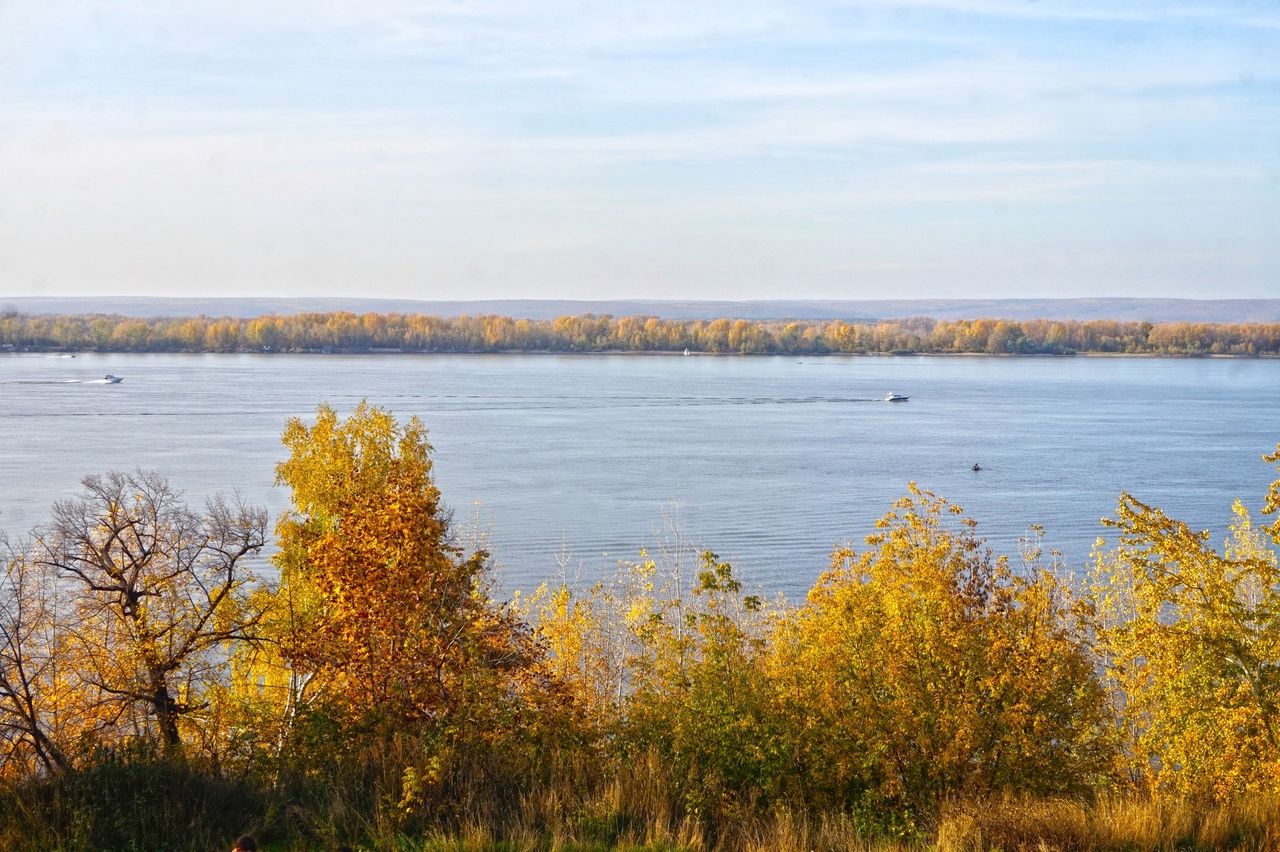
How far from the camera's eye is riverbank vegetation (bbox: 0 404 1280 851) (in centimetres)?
851

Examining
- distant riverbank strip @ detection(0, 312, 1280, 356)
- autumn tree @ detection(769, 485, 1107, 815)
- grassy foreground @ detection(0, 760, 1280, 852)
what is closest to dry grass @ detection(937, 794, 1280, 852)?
grassy foreground @ detection(0, 760, 1280, 852)

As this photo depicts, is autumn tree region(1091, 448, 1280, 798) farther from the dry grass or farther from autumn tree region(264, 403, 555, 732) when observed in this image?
autumn tree region(264, 403, 555, 732)

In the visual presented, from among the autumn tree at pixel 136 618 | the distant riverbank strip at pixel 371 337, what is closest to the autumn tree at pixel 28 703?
the autumn tree at pixel 136 618

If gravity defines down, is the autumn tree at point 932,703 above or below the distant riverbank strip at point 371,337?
below

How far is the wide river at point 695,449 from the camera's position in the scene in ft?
134

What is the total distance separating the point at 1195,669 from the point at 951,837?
4.43 m

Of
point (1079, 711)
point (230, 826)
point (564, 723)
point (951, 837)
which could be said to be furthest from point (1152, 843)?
point (230, 826)

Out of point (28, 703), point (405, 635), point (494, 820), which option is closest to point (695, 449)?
point (405, 635)

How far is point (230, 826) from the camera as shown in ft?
28.1

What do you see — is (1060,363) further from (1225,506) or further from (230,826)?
(230,826)

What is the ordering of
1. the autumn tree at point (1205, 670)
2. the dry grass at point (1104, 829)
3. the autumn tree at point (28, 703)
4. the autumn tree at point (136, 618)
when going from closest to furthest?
the dry grass at point (1104, 829), the autumn tree at point (28, 703), the autumn tree at point (1205, 670), the autumn tree at point (136, 618)

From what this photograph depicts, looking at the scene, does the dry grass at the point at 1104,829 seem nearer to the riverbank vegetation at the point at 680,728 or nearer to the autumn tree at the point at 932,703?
the riverbank vegetation at the point at 680,728

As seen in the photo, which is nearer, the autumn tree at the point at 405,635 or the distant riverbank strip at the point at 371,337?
the autumn tree at the point at 405,635

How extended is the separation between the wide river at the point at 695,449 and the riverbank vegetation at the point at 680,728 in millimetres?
19609
